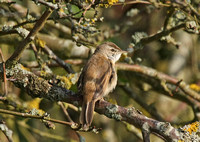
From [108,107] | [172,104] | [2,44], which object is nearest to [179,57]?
[172,104]

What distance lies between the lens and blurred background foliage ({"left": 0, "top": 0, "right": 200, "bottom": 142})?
346 cm

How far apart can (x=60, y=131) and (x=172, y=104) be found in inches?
96.3

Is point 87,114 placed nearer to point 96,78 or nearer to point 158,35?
point 96,78

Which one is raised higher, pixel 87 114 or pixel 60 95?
pixel 60 95

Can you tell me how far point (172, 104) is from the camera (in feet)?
23.4

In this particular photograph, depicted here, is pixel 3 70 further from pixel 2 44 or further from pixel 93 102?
pixel 2 44

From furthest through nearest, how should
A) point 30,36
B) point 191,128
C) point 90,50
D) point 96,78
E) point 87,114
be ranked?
point 90,50 < point 96,78 < point 87,114 < point 30,36 < point 191,128

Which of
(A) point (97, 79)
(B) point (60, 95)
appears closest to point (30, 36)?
(B) point (60, 95)

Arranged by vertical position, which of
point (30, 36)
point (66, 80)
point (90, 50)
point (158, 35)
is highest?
point (30, 36)

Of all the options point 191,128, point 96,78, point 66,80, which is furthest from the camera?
point 96,78

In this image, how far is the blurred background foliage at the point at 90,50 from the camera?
3.46 m

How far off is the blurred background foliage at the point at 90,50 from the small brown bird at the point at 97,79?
159mm

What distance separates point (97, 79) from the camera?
391cm

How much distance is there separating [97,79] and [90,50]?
115 centimetres
